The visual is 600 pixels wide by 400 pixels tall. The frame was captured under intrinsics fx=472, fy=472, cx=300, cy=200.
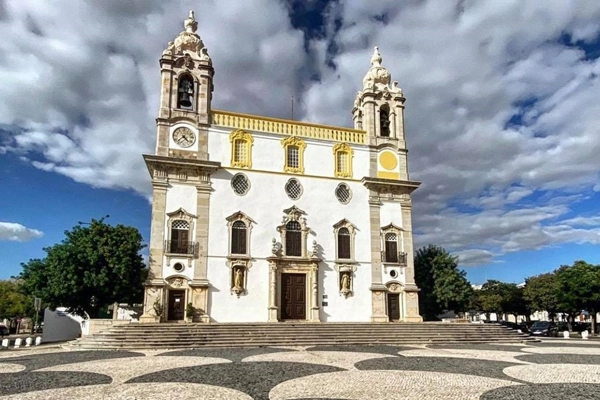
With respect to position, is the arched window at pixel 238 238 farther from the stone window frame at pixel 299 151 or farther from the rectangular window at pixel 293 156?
the rectangular window at pixel 293 156

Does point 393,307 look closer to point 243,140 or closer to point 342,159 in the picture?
point 342,159

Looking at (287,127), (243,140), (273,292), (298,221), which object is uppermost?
(287,127)

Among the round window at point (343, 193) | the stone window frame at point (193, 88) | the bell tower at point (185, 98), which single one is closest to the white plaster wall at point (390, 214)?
the round window at point (343, 193)

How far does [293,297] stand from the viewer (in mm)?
22453

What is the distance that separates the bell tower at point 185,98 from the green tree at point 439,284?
14.8 m

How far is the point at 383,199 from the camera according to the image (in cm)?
2488

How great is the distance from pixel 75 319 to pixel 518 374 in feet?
79.3

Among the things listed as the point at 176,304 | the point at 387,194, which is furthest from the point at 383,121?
the point at 176,304

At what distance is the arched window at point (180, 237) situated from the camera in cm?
2123

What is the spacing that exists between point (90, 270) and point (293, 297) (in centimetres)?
942

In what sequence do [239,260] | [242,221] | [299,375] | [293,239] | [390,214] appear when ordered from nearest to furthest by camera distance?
[299,375], [239,260], [242,221], [293,239], [390,214]

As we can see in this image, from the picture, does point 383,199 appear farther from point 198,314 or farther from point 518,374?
point 518,374

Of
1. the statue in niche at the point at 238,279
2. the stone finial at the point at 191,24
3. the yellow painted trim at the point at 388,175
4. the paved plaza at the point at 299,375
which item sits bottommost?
the paved plaza at the point at 299,375

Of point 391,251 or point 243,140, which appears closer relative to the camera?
point 243,140
